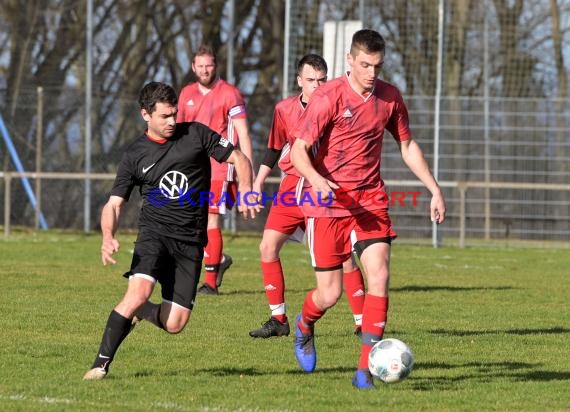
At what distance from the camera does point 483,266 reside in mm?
16797

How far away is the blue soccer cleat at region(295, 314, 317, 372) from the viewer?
753cm

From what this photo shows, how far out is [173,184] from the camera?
7363mm

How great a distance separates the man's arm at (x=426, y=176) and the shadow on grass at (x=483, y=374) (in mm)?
905

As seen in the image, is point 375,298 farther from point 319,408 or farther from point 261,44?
point 261,44

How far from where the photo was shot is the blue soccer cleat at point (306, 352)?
7531mm

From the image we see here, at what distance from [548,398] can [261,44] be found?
19.3 metres

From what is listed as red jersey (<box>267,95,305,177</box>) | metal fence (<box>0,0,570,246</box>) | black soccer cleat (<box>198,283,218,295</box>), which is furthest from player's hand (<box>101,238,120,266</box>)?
metal fence (<box>0,0,570,246</box>)

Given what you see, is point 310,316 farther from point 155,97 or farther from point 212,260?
point 212,260

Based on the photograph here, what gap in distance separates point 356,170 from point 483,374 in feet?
4.66

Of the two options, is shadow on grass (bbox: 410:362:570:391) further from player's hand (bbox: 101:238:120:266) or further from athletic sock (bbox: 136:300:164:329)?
player's hand (bbox: 101:238:120:266)

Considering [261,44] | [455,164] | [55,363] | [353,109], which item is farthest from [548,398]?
[261,44]

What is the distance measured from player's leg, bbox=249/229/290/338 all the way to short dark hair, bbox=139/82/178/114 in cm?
236

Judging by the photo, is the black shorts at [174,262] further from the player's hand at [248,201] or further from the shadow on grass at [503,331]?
the shadow on grass at [503,331]

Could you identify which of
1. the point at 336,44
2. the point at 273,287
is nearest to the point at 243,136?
the point at 273,287
